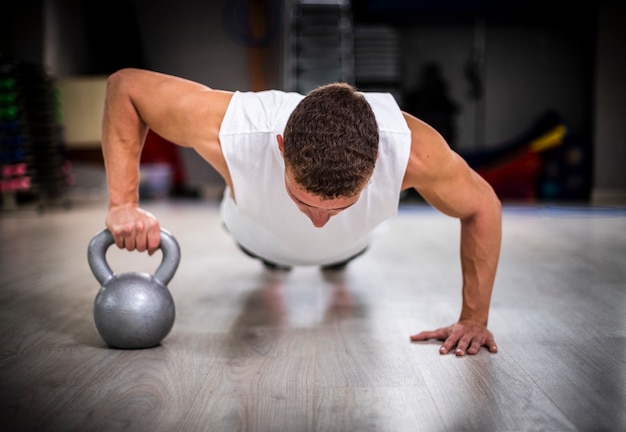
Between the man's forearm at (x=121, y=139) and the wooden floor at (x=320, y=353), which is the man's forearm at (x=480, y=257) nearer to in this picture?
the wooden floor at (x=320, y=353)

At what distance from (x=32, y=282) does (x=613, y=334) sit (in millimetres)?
2038

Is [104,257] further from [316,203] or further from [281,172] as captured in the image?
[316,203]

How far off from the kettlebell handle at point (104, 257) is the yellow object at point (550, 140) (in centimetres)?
586

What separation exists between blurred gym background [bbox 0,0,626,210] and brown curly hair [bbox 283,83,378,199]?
16.2 ft

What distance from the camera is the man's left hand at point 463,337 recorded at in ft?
5.56

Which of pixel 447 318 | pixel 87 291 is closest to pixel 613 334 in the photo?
pixel 447 318

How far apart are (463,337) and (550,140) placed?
567 centimetres

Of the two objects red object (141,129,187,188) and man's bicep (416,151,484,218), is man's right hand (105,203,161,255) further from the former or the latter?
red object (141,129,187,188)

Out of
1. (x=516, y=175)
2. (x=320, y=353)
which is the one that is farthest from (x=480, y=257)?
(x=516, y=175)

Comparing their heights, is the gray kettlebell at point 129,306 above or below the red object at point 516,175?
above

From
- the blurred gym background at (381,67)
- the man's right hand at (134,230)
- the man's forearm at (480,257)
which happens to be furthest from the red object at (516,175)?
the man's right hand at (134,230)

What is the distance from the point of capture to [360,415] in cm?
126

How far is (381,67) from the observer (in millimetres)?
6980

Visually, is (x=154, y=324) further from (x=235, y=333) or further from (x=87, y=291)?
(x=87, y=291)
